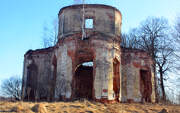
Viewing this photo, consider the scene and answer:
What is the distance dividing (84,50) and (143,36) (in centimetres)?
1505

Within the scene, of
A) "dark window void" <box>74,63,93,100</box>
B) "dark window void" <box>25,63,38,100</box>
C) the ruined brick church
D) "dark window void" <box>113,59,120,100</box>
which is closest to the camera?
the ruined brick church

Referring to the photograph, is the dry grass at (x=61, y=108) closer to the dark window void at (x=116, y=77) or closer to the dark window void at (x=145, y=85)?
the dark window void at (x=116, y=77)

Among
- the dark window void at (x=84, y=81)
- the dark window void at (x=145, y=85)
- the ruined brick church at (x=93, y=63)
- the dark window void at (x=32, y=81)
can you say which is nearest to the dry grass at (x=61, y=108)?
the ruined brick church at (x=93, y=63)

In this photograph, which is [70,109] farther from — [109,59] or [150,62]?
[150,62]

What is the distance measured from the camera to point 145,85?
21969mm

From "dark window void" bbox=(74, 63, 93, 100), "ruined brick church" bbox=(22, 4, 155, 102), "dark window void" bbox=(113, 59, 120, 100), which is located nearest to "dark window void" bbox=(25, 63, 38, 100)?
"ruined brick church" bbox=(22, 4, 155, 102)

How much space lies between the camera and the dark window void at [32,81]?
874 inches

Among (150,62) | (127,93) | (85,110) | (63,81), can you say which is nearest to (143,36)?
(150,62)

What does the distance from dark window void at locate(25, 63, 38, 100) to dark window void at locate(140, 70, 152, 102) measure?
9870mm

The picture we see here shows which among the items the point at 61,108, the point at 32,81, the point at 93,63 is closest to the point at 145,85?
the point at 93,63

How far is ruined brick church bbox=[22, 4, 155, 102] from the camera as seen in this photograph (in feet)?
57.6

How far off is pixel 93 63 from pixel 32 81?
310 inches

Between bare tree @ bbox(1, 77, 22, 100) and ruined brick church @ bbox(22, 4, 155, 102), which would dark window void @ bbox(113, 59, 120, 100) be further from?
bare tree @ bbox(1, 77, 22, 100)

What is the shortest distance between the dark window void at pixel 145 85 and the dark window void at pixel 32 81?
9870 millimetres
